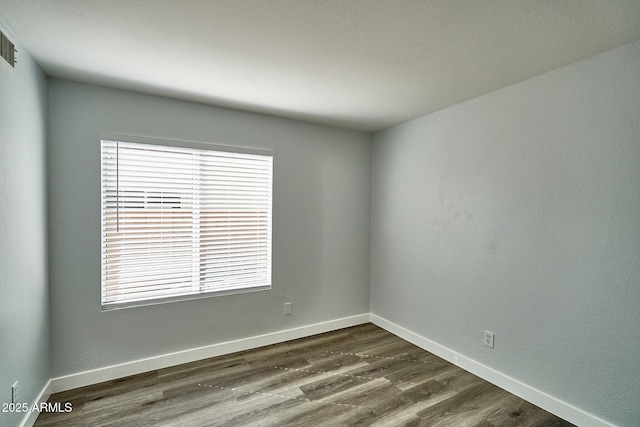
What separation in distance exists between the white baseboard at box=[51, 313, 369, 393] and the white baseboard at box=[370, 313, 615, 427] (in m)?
0.87

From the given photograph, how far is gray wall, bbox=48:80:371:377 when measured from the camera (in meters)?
2.26

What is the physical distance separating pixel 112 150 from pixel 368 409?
280 cm

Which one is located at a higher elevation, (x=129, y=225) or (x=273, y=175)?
(x=273, y=175)

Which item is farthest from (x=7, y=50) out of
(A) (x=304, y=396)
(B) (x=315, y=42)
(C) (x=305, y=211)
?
(A) (x=304, y=396)

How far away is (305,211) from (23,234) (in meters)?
2.24

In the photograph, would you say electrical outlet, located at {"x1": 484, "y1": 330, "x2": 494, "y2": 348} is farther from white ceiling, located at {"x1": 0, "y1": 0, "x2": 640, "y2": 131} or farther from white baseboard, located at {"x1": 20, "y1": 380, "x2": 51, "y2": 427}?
white baseboard, located at {"x1": 20, "y1": 380, "x2": 51, "y2": 427}

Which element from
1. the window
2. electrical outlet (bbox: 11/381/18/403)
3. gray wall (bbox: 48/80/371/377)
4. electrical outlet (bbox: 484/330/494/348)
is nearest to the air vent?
gray wall (bbox: 48/80/371/377)

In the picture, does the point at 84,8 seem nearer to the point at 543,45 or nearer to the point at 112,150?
the point at 112,150

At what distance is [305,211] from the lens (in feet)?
10.9

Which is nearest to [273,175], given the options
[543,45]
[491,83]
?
[491,83]

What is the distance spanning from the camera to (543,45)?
1.74 m

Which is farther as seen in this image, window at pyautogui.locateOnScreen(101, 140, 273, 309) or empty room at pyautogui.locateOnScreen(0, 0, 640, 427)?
window at pyautogui.locateOnScreen(101, 140, 273, 309)

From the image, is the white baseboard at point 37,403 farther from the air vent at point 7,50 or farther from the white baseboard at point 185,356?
the air vent at point 7,50

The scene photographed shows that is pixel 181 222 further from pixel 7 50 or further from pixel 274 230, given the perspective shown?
pixel 7 50
